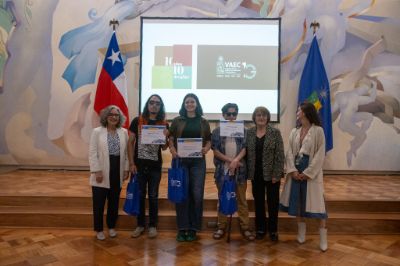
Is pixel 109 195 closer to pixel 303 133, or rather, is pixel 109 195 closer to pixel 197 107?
pixel 197 107

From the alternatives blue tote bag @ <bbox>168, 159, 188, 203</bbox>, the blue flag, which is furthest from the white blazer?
the blue flag

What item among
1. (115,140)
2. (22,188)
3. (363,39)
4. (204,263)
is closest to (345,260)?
(204,263)

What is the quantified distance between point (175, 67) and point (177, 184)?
2945mm

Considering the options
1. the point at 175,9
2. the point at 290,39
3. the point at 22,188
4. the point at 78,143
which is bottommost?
the point at 22,188

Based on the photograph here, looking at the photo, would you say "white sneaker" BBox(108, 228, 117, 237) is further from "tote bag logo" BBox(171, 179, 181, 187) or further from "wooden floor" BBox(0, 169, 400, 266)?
"tote bag logo" BBox(171, 179, 181, 187)

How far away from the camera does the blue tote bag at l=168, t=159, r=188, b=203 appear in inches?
119

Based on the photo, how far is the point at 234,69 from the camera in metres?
5.53

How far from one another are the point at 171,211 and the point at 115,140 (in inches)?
44.8

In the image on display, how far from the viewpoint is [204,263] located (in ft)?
8.80

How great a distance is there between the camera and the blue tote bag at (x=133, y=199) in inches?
124

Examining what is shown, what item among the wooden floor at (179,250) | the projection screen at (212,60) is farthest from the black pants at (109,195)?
the projection screen at (212,60)

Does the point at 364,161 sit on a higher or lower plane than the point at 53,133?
lower

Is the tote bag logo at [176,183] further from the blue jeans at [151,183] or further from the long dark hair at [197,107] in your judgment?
the long dark hair at [197,107]

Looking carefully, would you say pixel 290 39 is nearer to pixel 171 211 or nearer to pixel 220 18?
pixel 220 18
